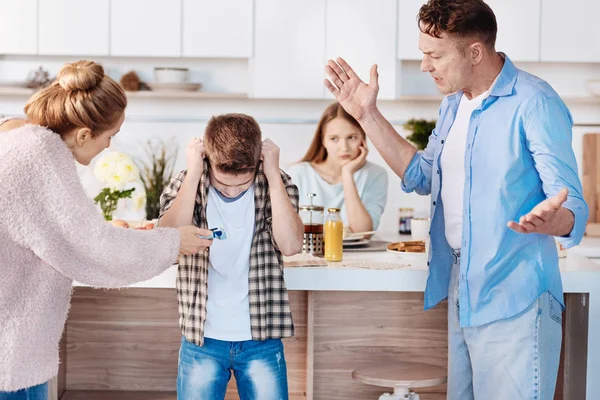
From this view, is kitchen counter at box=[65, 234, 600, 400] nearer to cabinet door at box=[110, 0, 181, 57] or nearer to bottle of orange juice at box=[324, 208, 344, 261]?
bottle of orange juice at box=[324, 208, 344, 261]

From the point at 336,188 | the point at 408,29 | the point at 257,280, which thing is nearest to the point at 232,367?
the point at 257,280

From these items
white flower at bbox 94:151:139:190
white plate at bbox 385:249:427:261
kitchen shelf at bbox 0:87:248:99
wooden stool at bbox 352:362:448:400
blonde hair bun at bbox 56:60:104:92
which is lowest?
wooden stool at bbox 352:362:448:400

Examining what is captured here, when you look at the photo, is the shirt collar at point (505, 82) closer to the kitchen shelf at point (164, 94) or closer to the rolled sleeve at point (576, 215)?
the rolled sleeve at point (576, 215)

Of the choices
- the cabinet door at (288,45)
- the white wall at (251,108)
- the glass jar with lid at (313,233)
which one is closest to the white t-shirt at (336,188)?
the cabinet door at (288,45)

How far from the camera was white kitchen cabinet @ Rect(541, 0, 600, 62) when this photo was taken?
440 centimetres

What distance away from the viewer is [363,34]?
444 centimetres

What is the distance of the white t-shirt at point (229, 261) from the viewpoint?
2.11 meters

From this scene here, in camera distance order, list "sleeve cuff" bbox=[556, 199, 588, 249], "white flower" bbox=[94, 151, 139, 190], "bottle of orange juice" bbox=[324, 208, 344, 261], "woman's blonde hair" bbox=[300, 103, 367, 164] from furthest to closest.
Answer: "woman's blonde hair" bbox=[300, 103, 367, 164]
"white flower" bbox=[94, 151, 139, 190]
"bottle of orange juice" bbox=[324, 208, 344, 261]
"sleeve cuff" bbox=[556, 199, 588, 249]

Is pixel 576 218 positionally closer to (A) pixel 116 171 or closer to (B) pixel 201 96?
(A) pixel 116 171

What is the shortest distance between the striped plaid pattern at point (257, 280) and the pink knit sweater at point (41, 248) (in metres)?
0.40

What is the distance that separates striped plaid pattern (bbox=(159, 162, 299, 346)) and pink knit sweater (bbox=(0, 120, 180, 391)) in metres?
0.40

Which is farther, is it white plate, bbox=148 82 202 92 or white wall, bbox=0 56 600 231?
white wall, bbox=0 56 600 231

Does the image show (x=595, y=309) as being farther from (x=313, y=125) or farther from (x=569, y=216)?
(x=313, y=125)

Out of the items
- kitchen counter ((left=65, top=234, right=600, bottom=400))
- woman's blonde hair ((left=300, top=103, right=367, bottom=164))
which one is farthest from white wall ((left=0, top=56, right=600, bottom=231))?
kitchen counter ((left=65, top=234, right=600, bottom=400))
